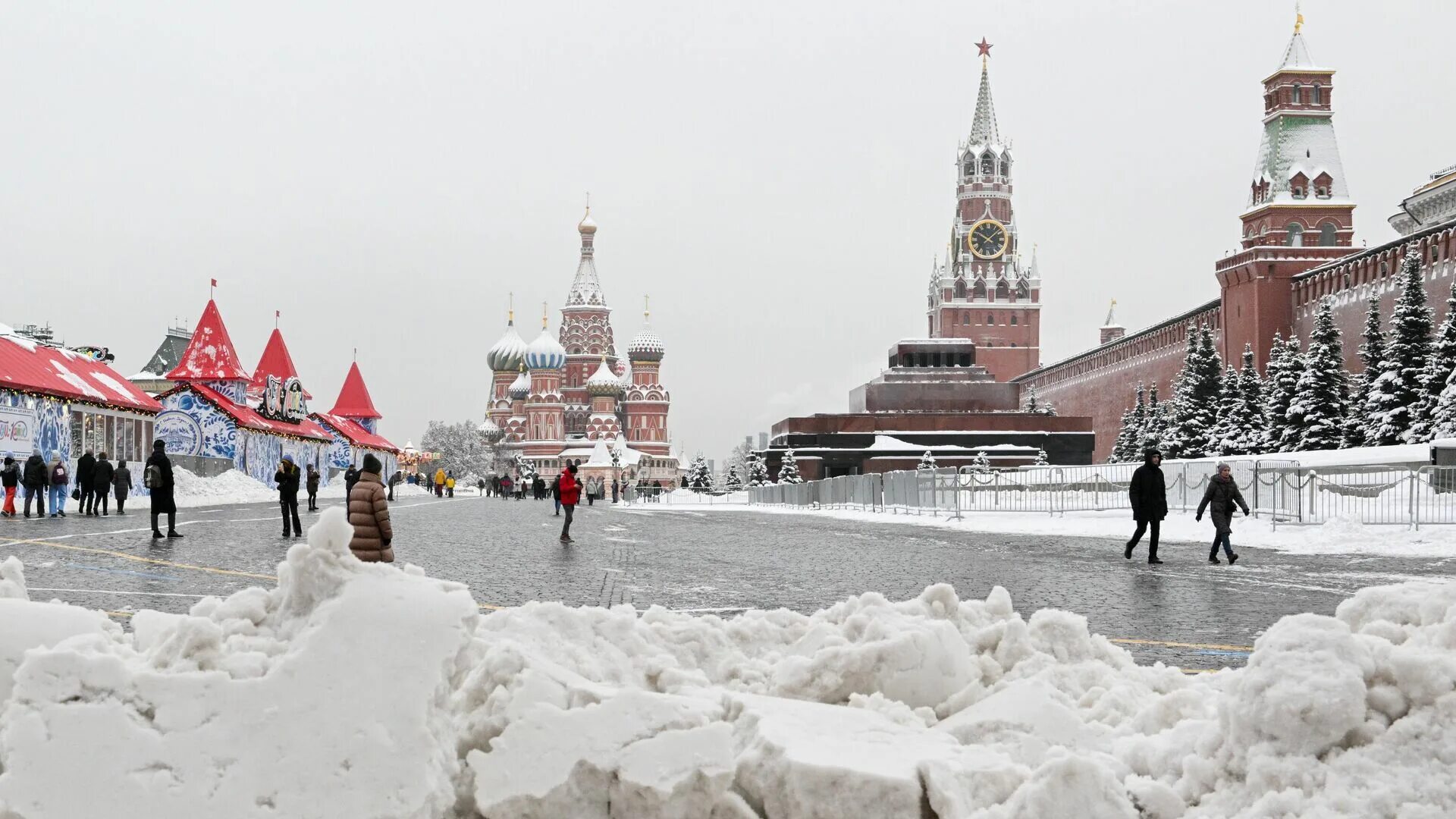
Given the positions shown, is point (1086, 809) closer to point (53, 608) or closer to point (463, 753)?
point (463, 753)

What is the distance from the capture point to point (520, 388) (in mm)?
119375

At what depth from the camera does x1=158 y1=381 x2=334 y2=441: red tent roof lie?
38781 millimetres

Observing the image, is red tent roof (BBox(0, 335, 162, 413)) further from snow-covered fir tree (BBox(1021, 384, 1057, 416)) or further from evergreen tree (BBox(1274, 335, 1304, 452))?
snow-covered fir tree (BBox(1021, 384, 1057, 416))

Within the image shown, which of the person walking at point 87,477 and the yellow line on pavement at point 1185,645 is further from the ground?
the person walking at point 87,477

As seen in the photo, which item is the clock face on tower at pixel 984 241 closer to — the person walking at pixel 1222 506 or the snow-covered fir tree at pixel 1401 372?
the snow-covered fir tree at pixel 1401 372

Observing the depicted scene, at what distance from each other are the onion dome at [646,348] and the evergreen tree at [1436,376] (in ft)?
283

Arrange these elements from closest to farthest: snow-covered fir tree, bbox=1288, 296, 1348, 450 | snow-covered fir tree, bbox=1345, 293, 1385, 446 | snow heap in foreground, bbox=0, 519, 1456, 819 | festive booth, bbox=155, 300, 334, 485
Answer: snow heap in foreground, bbox=0, 519, 1456, 819
snow-covered fir tree, bbox=1345, 293, 1385, 446
festive booth, bbox=155, 300, 334, 485
snow-covered fir tree, bbox=1288, 296, 1348, 450

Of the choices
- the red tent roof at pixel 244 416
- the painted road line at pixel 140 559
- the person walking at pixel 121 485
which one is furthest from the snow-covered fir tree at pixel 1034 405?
the painted road line at pixel 140 559

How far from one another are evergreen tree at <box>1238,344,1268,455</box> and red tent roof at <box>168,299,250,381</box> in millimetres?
34165

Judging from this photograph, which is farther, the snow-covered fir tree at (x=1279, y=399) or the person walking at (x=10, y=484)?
the snow-covered fir tree at (x=1279, y=399)

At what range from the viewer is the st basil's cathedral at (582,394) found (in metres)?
112

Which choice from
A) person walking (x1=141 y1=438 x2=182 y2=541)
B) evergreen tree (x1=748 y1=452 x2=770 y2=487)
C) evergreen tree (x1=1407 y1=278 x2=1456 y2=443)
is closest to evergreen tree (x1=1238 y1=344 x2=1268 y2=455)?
evergreen tree (x1=1407 y1=278 x2=1456 y2=443)

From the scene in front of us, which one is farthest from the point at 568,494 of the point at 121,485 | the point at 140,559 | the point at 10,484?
the point at 121,485

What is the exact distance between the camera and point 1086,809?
302 cm
